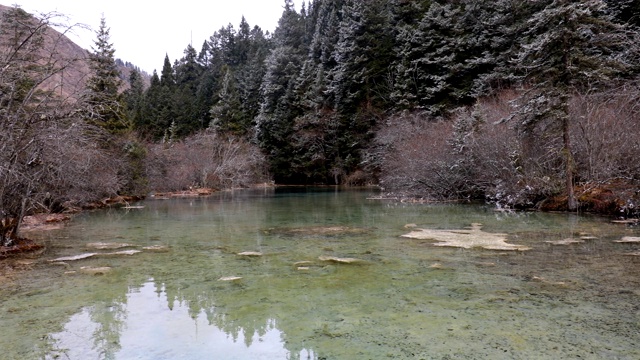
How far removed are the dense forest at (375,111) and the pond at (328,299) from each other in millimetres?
2974

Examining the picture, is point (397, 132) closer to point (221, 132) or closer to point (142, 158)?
point (142, 158)

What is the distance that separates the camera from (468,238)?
33.6 ft

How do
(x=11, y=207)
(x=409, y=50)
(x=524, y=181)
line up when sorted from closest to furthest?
(x=11, y=207) < (x=524, y=181) < (x=409, y=50)

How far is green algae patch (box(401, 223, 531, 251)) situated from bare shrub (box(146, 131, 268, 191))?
24.6 metres

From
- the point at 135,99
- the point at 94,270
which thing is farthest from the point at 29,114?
the point at 135,99

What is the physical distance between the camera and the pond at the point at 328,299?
13.7 ft

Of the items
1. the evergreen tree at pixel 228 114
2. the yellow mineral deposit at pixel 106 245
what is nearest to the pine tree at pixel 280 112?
the evergreen tree at pixel 228 114

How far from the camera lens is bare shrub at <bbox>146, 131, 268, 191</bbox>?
3431 centimetres

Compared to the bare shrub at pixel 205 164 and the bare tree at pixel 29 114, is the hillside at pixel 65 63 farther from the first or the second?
the bare shrub at pixel 205 164

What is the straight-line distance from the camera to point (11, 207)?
32.3ft

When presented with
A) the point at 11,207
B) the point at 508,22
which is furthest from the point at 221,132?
the point at 11,207

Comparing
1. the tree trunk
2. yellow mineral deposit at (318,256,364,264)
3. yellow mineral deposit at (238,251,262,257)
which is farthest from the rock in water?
the tree trunk

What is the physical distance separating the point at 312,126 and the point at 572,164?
3356 cm

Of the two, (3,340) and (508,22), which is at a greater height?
(508,22)
